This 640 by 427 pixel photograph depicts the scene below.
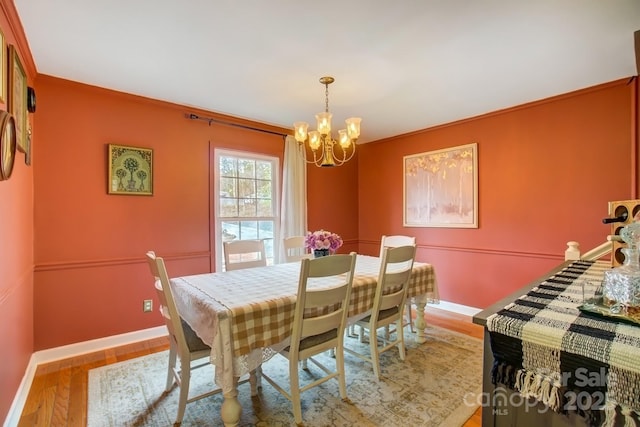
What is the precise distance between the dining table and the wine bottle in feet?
4.49

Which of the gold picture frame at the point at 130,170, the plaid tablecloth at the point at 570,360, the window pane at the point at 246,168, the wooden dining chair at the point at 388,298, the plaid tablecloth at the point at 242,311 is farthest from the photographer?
the window pane at the point at 246,168

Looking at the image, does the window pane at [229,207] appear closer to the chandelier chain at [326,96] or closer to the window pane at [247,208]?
the window pane at [247,208]

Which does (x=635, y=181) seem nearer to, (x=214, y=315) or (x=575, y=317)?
(x=575, y=317)

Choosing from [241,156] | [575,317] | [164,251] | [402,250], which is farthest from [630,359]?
[241,156]

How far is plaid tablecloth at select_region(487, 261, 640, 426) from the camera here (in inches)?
28.1

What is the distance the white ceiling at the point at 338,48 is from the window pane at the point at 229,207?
1.15 m

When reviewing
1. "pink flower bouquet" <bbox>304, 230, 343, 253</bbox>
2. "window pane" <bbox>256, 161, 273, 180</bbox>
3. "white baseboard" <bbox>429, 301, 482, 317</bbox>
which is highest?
"window pane" <bbox>256, 161, 273, 180</bbox>

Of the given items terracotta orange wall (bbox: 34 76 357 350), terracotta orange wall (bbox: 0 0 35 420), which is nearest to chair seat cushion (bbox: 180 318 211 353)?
terracotta orange wall (bbox: 0 0 35 420)

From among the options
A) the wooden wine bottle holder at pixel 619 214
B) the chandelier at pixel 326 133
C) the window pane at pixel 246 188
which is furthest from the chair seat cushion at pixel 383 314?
the window pane at pixel 246 188

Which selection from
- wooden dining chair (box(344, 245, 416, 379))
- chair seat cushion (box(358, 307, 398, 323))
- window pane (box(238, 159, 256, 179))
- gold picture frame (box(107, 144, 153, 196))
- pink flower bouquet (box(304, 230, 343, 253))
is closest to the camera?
wooden dining chair (box(344, 245, 416, 379))

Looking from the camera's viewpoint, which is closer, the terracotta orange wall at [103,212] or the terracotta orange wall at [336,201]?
the terracotta orange wall at [103,212]

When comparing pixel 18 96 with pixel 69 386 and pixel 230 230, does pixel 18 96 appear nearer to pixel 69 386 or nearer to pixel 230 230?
pixel 69 386

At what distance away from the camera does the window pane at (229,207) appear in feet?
11.9

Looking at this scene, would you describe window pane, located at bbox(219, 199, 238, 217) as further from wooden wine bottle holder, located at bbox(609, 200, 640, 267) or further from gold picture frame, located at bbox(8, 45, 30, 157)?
wooden wine bottle holder, located at bbox(609, 200, 640, 267)
